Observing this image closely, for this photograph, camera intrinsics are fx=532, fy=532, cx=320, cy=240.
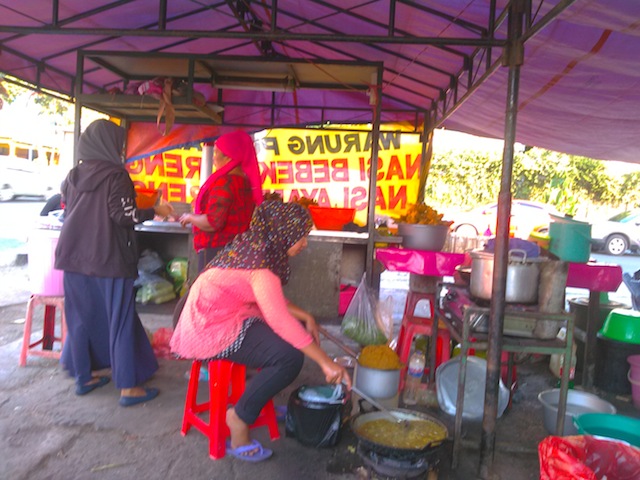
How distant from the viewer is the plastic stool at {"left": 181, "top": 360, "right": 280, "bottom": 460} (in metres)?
2.82

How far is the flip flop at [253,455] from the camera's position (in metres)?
2.84

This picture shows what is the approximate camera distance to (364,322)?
408 cm

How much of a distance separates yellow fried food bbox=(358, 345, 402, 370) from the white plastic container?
7.61ft

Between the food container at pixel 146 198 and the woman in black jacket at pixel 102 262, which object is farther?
the food container at pixel 146 198

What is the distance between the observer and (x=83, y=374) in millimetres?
3658

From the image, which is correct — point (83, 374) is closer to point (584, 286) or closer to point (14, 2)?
point (14, 2)

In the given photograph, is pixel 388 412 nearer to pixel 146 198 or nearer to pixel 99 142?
pixel 99 142

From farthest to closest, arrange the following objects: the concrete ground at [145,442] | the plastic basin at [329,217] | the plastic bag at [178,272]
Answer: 1. the plastic bag at [178,272]
2. the plastic basin at [329,217]
3. the concrete ground at [145,442]

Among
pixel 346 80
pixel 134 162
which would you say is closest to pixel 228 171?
pixel 346 80

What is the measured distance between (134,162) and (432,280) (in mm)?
6090

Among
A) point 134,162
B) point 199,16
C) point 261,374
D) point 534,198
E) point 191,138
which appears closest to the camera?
point 261,374

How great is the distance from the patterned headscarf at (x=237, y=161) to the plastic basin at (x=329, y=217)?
2.23m

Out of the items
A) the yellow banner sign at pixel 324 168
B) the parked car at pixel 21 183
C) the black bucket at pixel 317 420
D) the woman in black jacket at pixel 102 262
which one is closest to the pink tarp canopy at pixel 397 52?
the yellow banner sign at pixel 324 168

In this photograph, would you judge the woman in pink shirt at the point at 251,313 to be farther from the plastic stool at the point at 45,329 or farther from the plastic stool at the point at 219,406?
the plastic stool at the point at 45,329
